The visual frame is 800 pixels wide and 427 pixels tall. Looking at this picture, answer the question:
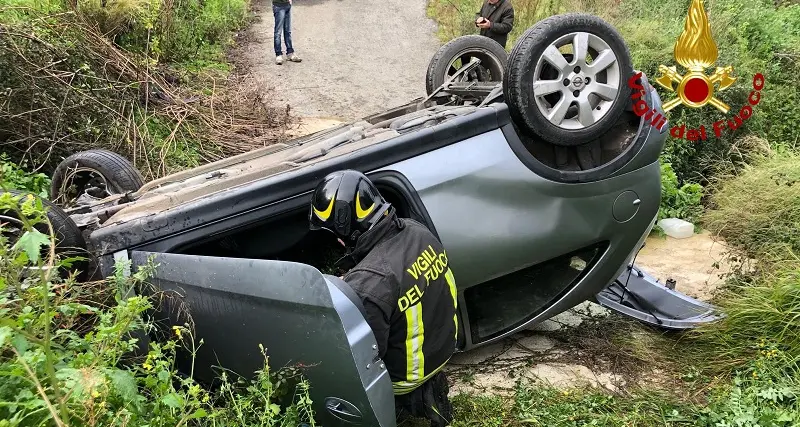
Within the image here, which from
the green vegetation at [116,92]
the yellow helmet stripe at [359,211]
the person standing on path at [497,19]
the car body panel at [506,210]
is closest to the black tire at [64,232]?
the yellow helmet stripe at [359,211]

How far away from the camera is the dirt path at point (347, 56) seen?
8547 millimetres

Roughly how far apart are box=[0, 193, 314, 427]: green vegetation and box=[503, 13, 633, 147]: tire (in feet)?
5.55

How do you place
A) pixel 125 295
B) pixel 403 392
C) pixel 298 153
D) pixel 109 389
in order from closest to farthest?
pixel 109 389 → pixel 125 295 → pixel 403 392 → pixel 298 153

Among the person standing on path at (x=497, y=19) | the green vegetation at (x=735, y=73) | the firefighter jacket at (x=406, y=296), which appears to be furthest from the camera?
the person standing on path at (x=497, y=19)

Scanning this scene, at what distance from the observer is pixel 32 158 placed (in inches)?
190

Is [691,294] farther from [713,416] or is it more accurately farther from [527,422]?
[527,422]

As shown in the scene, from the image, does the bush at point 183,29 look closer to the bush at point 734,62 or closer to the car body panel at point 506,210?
the car body panel at point 506,210

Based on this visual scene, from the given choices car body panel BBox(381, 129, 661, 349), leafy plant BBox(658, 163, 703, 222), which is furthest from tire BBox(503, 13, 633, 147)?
leafy plant BBox(658, 163, 703, 222)

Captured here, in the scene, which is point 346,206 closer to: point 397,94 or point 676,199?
point 676,199

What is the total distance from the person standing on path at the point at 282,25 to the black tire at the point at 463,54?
16.8 ft

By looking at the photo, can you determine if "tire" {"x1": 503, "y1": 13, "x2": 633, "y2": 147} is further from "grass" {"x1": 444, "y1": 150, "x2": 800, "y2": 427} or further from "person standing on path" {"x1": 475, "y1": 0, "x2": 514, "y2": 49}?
"person standing on path" {"x1": 475, "y1": 0, "x2": 514, "y2": 49}

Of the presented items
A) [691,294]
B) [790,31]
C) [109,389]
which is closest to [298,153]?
[109,389]

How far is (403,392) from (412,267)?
0.56 m

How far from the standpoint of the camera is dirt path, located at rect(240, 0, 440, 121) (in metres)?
8.55
